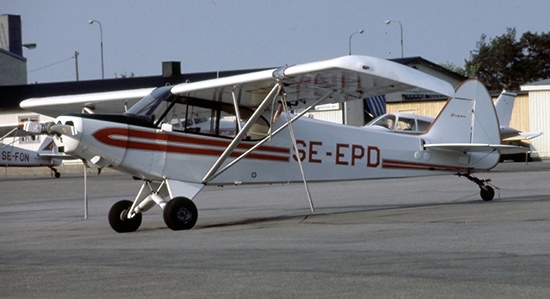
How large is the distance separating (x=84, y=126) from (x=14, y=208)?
7.60m

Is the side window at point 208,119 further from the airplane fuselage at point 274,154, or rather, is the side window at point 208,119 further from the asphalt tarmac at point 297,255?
the asphalt tarmac at point 297,255

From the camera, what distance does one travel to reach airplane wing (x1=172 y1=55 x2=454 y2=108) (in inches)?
333

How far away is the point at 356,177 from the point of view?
1135 cm

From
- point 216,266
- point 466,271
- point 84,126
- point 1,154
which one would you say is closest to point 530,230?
point 466,271

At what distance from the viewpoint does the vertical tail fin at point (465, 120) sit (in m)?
12.3

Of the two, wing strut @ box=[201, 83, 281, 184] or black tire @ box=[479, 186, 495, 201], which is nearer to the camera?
wing strut @ box=[201, 83, 281, 184]

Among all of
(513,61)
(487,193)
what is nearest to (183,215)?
(487,193)

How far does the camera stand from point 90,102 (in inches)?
457

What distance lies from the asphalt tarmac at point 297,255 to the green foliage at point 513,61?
80.8 metres

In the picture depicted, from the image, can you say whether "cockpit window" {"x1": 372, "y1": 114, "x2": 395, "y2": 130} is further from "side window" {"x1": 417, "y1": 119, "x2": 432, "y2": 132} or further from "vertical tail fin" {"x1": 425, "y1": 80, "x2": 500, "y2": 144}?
"vertical tail fin" {"x1": 425, "y1": 80, "x2": 500, "y2": 144}

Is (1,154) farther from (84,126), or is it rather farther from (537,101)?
(537,101)

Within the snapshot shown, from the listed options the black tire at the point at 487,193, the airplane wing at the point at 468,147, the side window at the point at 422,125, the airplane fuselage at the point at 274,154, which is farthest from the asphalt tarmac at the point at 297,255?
the side window at the point at 422,125

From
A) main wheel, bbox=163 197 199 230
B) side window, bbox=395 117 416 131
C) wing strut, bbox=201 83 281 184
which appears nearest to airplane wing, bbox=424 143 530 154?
wing strut, bbox=201 83 281 184

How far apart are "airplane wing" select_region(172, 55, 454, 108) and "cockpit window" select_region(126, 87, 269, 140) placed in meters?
0.14
